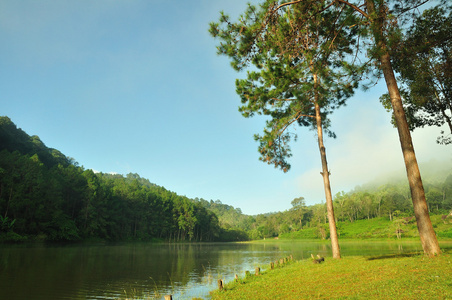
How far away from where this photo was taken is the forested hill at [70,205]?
49.5m

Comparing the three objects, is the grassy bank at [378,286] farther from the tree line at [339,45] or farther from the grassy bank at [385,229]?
the grassy bank at [385,229]

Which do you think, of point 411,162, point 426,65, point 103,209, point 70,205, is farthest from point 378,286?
point 103,209

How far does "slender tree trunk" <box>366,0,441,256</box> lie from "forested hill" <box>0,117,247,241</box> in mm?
58264

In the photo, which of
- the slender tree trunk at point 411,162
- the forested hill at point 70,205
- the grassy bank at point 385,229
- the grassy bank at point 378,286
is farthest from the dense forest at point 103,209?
the slender tree trunk at point 411,162

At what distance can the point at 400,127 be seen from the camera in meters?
11.8

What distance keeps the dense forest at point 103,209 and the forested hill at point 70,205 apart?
16cm

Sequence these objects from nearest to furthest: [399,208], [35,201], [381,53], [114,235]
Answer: [381,53], [35,201], [114,235], [399,208]

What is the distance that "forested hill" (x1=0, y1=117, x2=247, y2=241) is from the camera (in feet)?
162

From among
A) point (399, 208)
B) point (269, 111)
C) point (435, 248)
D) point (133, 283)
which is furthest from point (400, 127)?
point (399, 208)

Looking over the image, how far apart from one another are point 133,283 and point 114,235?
72887mm

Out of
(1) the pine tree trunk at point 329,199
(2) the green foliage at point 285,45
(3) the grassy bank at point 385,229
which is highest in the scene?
(2) the green foliage at point 285,45

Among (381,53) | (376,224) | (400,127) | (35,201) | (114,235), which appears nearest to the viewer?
(381,53)

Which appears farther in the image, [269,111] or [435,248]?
[269,111]

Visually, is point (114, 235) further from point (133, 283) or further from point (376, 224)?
point (376, 224)
